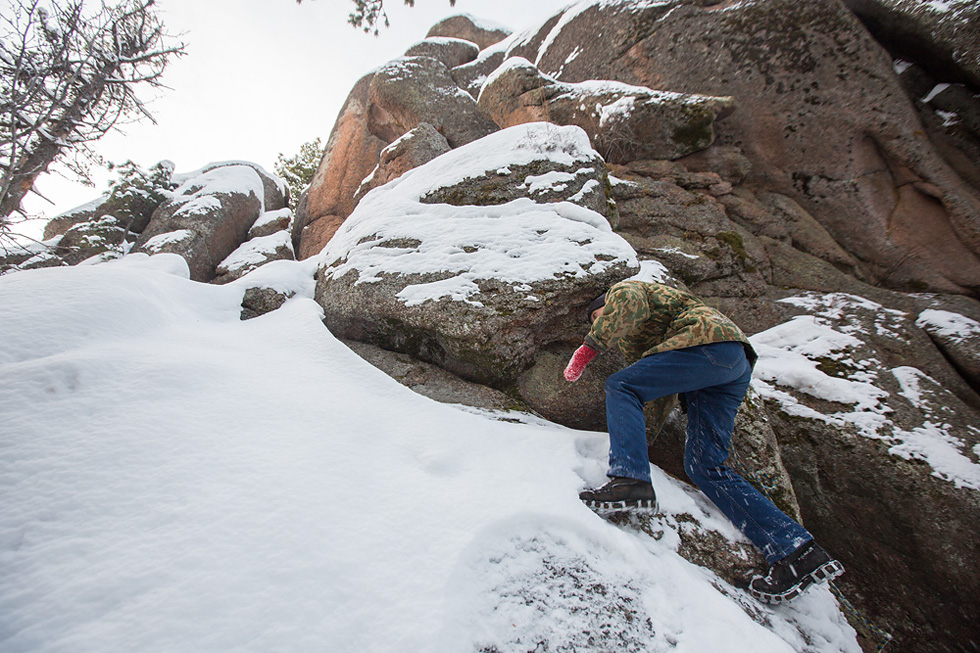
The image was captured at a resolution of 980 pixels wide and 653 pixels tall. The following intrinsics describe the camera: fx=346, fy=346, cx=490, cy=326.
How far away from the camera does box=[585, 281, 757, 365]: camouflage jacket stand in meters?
2.46

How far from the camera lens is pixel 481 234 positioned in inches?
154

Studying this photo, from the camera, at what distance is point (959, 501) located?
2873mm

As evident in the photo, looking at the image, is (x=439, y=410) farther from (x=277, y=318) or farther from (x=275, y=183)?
(x=275, y=183)

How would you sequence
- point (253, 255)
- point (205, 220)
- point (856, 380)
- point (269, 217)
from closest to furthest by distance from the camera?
point (856, 380), point (253, 255), point (205, 220), point (269, 217)

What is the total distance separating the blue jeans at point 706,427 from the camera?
2.19 m

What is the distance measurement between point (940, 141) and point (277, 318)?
12.6 m

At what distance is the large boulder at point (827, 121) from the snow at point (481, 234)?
17.2 ft

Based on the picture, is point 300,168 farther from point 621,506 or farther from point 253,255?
point 621,506

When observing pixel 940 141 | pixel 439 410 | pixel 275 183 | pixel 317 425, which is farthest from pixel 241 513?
pixel 275 183

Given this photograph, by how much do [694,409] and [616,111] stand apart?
24.6ft

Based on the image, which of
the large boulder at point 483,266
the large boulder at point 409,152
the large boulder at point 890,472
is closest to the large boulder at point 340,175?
the large boulder at point 409,152

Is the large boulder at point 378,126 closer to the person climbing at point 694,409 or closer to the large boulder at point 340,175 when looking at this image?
the large boulder at point 340,175

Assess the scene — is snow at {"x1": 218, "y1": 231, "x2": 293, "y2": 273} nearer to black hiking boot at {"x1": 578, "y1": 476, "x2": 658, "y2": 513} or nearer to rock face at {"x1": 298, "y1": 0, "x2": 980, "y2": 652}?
rock face at {"x1": 298, "y1": 0, "x2": 980, "y2": 652}

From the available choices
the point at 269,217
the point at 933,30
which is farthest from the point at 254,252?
the point at 933,30
